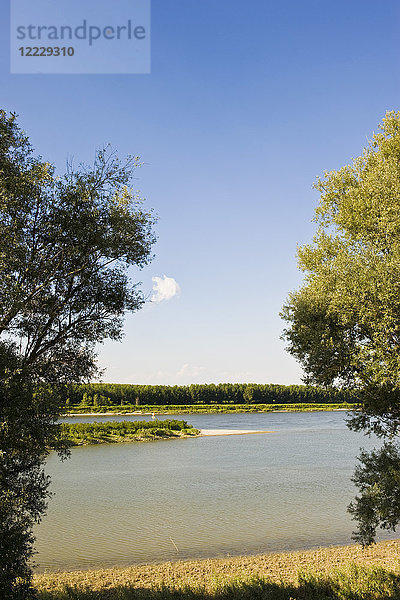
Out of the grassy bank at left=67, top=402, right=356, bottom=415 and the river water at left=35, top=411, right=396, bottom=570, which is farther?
the grassy bank at left=67, top=402, right=356, bottom=415

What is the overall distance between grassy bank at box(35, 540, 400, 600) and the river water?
5.27 ft

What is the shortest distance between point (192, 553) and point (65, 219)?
41.1 feet

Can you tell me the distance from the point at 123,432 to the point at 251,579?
45686 mm

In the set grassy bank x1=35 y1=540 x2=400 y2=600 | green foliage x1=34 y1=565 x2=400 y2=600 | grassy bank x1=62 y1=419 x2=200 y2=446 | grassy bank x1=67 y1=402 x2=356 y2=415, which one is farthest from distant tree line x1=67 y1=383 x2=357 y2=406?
green foliage x1=34 y1=565 x2=400 y2=600

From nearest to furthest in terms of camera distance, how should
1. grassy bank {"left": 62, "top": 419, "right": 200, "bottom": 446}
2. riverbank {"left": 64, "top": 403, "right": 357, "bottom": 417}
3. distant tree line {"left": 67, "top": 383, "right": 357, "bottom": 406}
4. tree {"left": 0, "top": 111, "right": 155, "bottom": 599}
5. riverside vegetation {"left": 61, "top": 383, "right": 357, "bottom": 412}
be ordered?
tree {"left": 0, "top": 111, "right": 155, "bottom": 599} < grassy bank {"left": 62, "top": 419, "right": 200, "bottom": 446} < riverbank {"left": 64, "top": 403, "right": 357, "bottom": 417} < riverside vegetation {"left": 61, "top": 383, "right": 357, "bottom": 412} < distant tree line {"left": 67, "top": 383, "right": 357, "bottom": 406}

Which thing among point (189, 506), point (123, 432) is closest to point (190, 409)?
point (123, 432)

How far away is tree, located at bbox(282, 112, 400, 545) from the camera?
11.9m

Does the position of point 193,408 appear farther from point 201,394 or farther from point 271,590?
point 271,590

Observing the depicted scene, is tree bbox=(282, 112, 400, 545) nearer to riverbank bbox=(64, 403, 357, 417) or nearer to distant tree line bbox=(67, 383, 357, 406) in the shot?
riverbank bbox=(64, 403, 357, 417)

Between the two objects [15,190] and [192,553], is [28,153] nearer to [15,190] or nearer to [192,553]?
[15,190]

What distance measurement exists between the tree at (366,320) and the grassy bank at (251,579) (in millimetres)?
1233

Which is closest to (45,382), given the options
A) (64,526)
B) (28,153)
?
(28,153)

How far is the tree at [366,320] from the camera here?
1192cm

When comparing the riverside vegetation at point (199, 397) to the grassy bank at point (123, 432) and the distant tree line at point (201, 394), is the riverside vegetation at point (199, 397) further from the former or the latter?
the grassy bank at point (123, 432)
